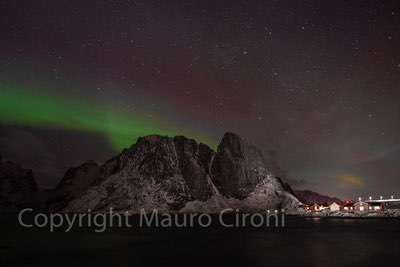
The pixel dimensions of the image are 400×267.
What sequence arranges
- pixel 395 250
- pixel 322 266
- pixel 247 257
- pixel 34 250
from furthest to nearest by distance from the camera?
pixel 34 250 < pixel 395 250 < pixel 247 257 < pixel 322 266

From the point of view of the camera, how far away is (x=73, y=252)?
2709 inches

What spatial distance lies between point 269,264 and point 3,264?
3225 cm

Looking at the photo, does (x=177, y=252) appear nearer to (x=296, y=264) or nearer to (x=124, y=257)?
(x=124, y=257)

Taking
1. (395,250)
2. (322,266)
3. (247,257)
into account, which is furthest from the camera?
(395,250)

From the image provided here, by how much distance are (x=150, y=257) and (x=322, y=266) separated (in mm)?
23823

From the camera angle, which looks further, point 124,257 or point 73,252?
point 73,252

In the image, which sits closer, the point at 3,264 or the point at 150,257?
the point at 3,264

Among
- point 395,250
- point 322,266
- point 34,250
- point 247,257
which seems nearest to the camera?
point 322,266

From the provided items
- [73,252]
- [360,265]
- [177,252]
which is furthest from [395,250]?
[73,252]

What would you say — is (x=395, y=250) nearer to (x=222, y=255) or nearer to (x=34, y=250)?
(x=222, y=255)

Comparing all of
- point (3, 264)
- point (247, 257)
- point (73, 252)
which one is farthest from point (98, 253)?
point (247, 257)

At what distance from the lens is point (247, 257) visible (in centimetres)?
6128

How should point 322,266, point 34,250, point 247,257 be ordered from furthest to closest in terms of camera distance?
1. point 34,250
2. point 247,257
3. point 322,266

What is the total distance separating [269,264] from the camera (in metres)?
54.1
